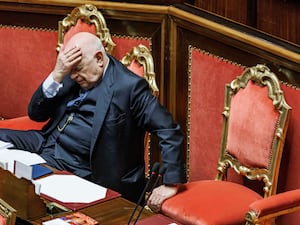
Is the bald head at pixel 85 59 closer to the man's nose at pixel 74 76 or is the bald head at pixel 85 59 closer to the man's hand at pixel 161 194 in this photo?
the man's nose at pixel 74 76

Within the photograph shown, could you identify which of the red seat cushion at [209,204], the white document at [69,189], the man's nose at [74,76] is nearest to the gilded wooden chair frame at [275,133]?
the red seat cushion at [209,204]

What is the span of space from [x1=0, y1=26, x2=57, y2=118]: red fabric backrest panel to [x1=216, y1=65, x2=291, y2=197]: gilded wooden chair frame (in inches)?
62.5

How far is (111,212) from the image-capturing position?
2.66 meters

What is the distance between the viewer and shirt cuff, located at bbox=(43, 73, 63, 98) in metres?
3.54

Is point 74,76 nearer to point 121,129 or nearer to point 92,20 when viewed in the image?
point 121,129

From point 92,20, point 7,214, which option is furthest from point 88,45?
point 7,214

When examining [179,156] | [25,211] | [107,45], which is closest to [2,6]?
[107,45]

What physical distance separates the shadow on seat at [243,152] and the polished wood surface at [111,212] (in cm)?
47

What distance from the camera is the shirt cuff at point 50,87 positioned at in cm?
354

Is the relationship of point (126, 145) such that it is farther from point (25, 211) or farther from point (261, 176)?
point (25, 211)

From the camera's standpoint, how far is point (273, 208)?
2.93 meters

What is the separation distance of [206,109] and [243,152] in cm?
60

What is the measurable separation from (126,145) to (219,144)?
2.48ft

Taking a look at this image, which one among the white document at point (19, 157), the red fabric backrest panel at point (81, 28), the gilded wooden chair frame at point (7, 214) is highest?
the red fabric backrest panel at point (81, 28)
